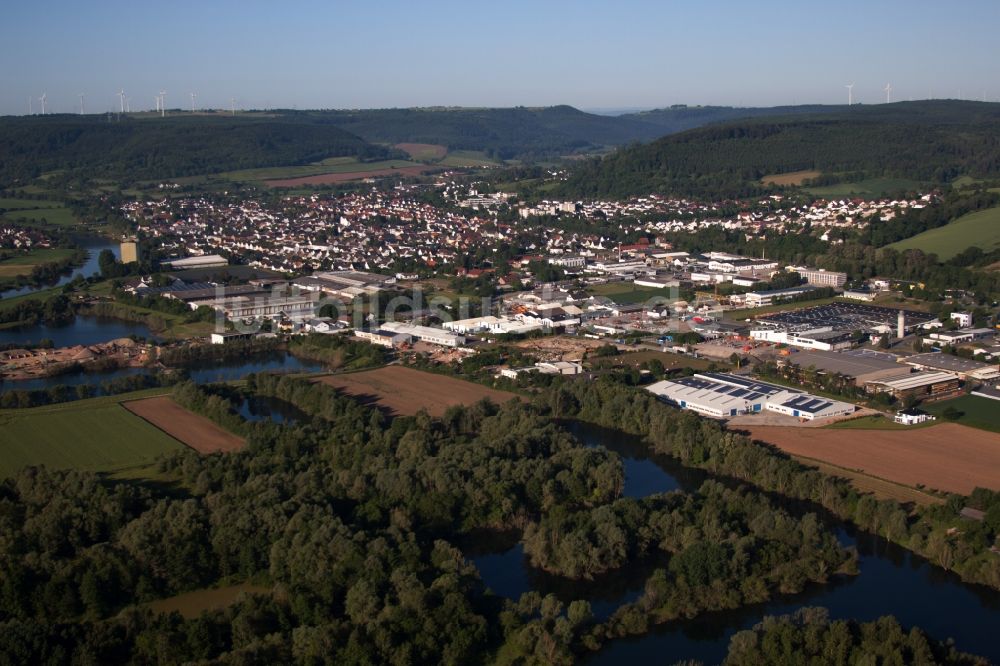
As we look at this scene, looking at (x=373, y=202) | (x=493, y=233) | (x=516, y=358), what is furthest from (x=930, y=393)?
(x=373, y=202)

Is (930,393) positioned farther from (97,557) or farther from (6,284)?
(6,284)

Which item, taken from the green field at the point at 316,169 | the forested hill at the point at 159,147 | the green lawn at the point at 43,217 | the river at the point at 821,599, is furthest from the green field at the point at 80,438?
the forested hill at the point at 159,147

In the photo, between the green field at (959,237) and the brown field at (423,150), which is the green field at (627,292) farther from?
the brown field at (423,150)

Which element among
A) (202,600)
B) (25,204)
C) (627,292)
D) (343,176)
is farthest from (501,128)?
(202,600)

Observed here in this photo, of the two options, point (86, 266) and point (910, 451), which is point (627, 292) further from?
point (86, 266)

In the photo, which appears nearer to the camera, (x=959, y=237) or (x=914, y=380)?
(x=914, y=380)

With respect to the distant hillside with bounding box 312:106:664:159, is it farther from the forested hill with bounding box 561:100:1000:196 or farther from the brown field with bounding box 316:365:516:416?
the brown field with bounding box 316:365:516:416
